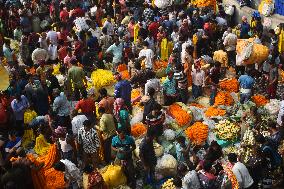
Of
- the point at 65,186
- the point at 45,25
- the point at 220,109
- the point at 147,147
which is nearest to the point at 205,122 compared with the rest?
the point at 220,109

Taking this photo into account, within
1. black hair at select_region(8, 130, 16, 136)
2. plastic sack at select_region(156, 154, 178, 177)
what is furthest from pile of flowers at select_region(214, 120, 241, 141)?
black hair at select_region(8, 130, 16, 136)

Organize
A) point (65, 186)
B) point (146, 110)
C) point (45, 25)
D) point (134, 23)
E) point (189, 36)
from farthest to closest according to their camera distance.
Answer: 1. point (45, 25)
2. point (134, 23)
3. point (189, 36)
4. point (146, 110)
5. point (65, 186)

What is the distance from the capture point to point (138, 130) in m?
12.2

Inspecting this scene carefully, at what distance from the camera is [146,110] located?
11.5 meters

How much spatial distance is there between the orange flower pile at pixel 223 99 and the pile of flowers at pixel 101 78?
351 centimetres

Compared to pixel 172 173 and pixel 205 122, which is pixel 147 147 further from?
pixel 205 122

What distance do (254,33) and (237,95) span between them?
3455 mm

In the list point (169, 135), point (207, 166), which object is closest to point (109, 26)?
point (169, 135)

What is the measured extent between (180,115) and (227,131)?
4.34 ft

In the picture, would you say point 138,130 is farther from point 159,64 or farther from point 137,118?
point 159,64

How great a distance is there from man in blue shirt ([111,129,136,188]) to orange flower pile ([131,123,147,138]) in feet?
6.50

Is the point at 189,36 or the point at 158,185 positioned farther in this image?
the point at 189,36

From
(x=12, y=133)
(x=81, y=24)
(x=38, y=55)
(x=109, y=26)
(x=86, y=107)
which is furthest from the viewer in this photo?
(x=81, y=24)

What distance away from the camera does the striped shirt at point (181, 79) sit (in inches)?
510
